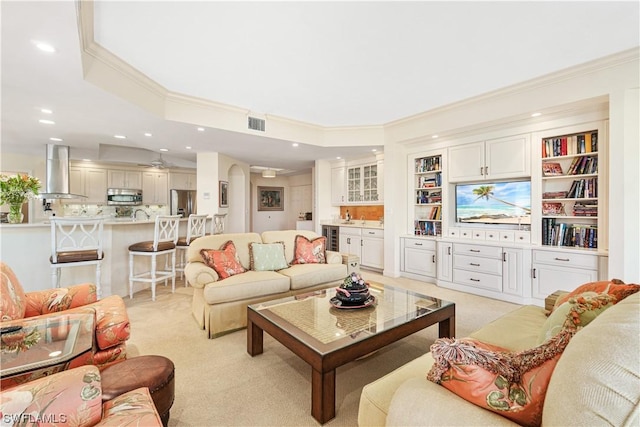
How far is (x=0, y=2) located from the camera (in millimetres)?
1630

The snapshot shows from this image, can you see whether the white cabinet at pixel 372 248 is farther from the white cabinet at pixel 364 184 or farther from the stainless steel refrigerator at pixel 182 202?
the stainless steel refrigerator at pixel 182 202

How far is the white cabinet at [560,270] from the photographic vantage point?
3.18m

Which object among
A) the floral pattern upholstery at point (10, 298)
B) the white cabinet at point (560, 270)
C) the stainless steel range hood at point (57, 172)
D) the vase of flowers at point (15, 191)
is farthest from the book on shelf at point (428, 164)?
the stainless steel range hood at point (57, 172)

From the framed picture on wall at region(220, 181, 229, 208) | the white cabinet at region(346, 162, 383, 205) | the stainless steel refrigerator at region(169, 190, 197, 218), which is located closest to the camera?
the white cabinet at region(346, 162, 383, 205)

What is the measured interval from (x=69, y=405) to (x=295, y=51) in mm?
2775

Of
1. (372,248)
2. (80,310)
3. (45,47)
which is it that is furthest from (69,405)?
(372,248)

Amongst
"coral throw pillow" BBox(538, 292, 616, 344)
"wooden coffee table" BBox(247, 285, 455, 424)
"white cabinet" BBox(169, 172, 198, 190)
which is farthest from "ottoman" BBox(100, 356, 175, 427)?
"white cabinet" BBox(169, 172, 198, 190)

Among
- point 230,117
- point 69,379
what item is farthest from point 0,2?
point 230,117

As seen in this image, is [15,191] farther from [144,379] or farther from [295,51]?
[295,51]

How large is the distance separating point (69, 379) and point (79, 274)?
3.28 metres

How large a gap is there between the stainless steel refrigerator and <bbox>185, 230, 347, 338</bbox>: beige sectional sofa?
514 cm

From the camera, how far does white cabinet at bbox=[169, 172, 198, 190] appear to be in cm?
815

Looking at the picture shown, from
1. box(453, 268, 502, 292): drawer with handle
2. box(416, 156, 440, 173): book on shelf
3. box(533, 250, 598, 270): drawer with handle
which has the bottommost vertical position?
box(453, 268, 502, 292): drawer with handle

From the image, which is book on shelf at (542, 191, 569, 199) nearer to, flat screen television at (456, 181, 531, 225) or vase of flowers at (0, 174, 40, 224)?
flat screen television at (456, 181, 531, 225)
